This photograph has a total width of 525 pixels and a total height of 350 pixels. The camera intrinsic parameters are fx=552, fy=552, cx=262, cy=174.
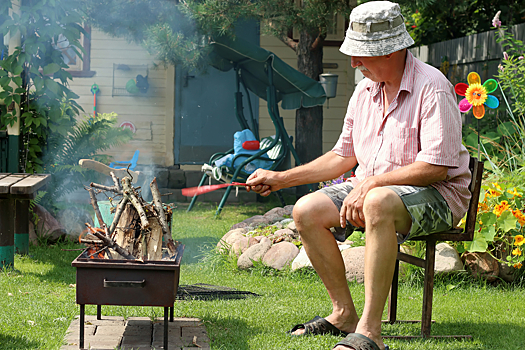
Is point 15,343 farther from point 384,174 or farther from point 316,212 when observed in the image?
point 384,174

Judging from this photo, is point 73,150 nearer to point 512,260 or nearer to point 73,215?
point 73,215

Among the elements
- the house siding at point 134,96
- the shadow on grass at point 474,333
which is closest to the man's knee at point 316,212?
the shadow on grass at point 474,333

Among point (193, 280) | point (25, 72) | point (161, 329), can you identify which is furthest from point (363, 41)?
point (25, 72)

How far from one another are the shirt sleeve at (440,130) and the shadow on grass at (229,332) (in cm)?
116

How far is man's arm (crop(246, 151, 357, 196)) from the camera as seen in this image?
2.78m

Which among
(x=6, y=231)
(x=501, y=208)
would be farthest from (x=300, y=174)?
(x=6, y=231)

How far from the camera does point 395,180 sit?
2406 millimetres

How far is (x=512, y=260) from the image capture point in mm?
3643

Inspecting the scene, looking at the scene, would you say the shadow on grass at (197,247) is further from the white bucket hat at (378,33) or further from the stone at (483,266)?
the white bucket hat at (378,33)

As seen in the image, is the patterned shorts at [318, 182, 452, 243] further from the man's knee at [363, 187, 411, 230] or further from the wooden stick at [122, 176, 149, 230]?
the wooden stick at [122, 176, 149, 230]

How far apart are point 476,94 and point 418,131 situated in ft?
3.90

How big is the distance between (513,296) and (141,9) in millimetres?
5198

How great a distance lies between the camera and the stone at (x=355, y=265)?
3824 millimetres

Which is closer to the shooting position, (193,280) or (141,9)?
(193,280)
